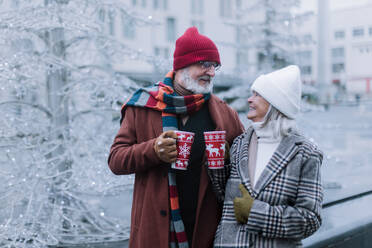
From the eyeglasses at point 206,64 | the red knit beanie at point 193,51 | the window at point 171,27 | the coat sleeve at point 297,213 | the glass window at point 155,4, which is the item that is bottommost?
the coat sleeve at point 297,213

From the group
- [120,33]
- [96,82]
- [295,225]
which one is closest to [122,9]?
[96,82]

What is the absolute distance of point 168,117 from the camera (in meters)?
2.26

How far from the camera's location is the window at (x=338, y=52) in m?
48.4

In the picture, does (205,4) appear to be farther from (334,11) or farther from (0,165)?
(0,165)

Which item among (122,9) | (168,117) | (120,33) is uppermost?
(120,33)

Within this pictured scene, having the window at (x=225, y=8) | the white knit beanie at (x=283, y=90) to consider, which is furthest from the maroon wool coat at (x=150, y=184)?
the window at (x=225, y=8)

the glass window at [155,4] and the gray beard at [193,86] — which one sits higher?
the glass window at [155,4]

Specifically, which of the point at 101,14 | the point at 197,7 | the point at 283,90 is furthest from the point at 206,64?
the point at 197,7

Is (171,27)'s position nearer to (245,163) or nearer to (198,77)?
(198,77)

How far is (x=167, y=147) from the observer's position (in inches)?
80.0

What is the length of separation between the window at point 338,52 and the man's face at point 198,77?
163ft

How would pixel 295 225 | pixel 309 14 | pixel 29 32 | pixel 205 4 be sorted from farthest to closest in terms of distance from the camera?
pixel 205 4
pixel 309 14
pixel 29 32
pixel 295 225

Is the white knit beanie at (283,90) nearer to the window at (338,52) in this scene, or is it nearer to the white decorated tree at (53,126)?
the white decorated tree at (53,126)

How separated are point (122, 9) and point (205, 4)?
36525mm
